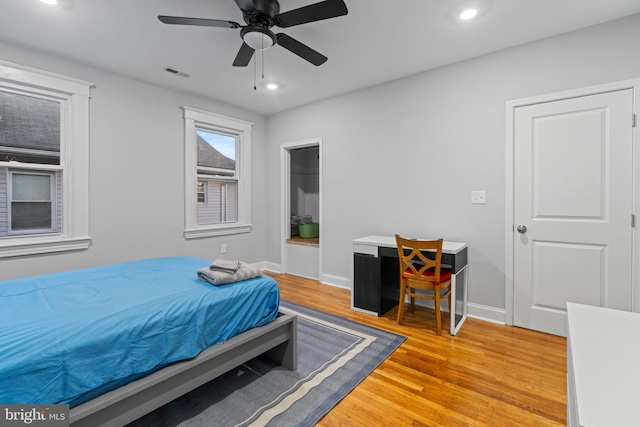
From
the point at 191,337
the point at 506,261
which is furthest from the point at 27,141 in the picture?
the point at 506,261

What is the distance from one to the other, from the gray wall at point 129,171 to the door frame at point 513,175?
3.67 meters

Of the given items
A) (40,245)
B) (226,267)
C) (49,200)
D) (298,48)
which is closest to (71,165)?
(49,200)

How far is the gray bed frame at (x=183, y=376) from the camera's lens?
127cm

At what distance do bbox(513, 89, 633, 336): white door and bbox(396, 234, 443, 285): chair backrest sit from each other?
2.72ft

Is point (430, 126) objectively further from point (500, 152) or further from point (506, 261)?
point (506, 261)

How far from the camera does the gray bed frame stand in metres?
1.27

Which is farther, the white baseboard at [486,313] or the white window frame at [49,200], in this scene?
the white baseboard at [486,313]

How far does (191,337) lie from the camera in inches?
62.4

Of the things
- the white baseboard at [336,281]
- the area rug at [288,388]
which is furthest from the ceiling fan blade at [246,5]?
the white baseboard at [336,281]

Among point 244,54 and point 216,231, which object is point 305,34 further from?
point 216,231

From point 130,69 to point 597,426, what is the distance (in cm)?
A: 418

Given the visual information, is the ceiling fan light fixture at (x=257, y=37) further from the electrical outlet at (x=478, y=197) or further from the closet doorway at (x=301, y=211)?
the electrical outlet at (x=478, y=197)

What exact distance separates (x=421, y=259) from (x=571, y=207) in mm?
1344

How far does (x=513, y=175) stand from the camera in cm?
280
